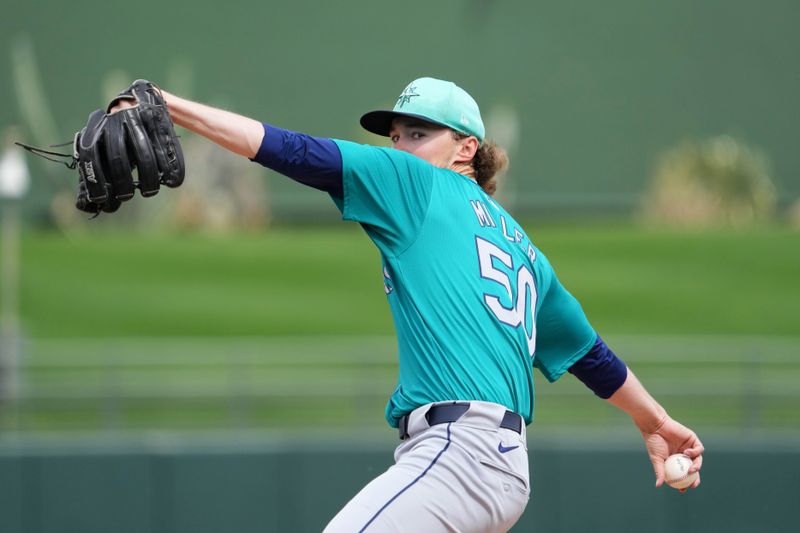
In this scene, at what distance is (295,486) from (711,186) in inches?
482

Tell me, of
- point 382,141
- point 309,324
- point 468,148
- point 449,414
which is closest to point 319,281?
point 309,324

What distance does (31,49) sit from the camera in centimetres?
1767

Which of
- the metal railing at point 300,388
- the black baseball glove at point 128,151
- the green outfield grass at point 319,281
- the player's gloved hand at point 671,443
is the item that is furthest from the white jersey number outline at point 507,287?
the green outfield grass at point 319,281

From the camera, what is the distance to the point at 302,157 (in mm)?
2961

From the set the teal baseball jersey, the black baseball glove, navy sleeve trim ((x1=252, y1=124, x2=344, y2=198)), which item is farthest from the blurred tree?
the black baseball glove

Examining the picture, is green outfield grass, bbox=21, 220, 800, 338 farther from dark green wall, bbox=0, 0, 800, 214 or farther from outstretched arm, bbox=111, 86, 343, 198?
outstretched arm, bbox=111, 86, 343, 198

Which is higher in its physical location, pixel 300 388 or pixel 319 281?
pixel 319 281

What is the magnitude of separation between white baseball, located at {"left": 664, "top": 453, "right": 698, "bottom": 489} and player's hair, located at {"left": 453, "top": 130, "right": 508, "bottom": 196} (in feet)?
3.29

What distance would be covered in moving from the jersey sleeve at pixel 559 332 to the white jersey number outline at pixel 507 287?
287mm

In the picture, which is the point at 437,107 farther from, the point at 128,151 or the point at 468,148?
the point at 128,151

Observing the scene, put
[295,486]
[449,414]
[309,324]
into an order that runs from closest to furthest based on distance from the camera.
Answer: [449,414] < [295,486] < [309,324]

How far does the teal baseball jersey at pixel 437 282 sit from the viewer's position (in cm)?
305

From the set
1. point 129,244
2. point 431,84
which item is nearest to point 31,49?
point 129,244

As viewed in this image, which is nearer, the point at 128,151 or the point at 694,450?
the point at 128,151
